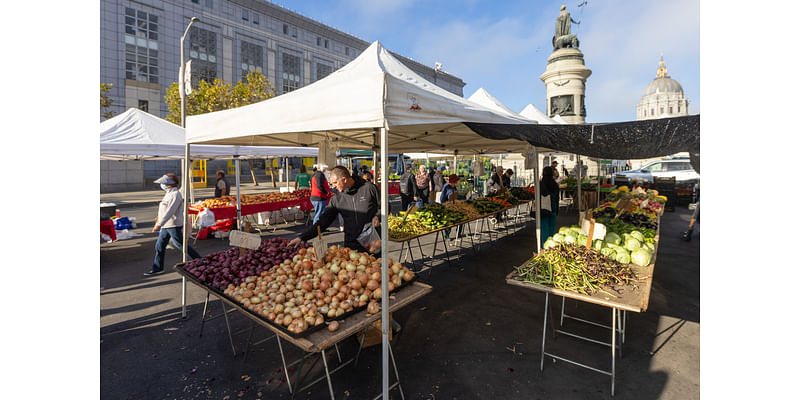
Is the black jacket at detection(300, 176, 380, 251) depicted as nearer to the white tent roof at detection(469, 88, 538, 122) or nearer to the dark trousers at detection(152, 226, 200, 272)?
the dark trousers at detection(152, 226, 200, 272)

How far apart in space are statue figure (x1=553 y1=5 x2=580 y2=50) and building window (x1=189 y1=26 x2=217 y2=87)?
99.8ft

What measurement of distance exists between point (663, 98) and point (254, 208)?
136 m

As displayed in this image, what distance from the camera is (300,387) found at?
127 inches

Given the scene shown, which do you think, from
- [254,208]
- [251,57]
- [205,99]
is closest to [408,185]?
[254,208]

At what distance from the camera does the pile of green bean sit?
3.36 meters

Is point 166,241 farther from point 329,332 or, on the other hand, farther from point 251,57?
point 251,57

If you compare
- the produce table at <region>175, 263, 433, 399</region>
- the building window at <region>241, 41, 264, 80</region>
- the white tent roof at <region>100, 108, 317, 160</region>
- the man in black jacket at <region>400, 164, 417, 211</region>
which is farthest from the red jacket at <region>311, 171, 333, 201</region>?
the building window at <region>241, 41, 264, 80</region>

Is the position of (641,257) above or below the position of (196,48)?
below

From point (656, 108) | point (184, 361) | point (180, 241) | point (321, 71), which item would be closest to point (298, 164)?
point (321, 71)

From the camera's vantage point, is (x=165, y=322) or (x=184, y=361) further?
(x=165, y=322)

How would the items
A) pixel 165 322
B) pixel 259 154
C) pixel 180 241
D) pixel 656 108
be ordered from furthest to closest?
pixel 656 108
pixel 259 154
pixel 180 241
pixel 165 322

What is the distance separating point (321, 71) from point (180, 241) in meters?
41.8

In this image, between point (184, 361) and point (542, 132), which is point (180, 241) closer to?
point (184, 361)

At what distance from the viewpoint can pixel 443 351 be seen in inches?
151
